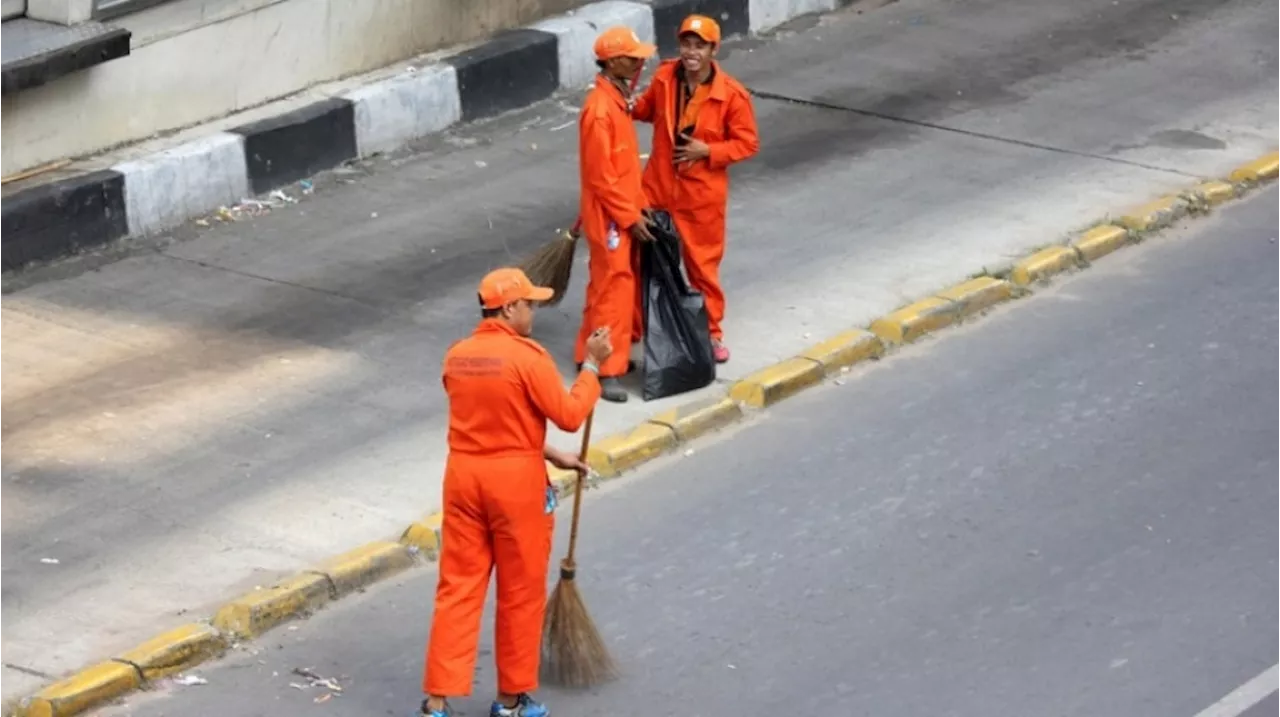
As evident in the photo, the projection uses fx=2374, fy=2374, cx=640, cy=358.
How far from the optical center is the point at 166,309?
36.3 feet

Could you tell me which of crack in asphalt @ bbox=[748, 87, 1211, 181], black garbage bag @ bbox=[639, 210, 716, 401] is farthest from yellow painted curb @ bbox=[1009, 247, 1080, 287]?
black garbage bag @ bbox=[639, 210, 716, 401]

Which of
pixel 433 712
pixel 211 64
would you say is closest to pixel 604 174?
pixel 433 712

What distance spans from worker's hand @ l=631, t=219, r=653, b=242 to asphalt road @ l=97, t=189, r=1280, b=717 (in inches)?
35.4

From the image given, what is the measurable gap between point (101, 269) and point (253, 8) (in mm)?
2126

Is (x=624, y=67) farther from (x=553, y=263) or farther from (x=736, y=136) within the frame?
(x=553, y=263)

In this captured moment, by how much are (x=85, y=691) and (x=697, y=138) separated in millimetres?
3739

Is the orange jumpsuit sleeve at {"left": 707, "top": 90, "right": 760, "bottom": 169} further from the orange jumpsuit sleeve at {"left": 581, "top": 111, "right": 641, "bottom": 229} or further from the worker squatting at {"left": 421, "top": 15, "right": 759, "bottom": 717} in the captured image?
the worker squatting at {"left": 421, "top": 15, "right": 759, "bottom": 717}

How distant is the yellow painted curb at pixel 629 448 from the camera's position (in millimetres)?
9406

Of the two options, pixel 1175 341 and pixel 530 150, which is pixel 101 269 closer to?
pixel 530 150

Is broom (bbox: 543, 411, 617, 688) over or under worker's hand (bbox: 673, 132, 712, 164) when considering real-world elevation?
under

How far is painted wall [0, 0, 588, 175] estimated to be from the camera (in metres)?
12.2

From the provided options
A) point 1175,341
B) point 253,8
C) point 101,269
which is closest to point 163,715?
point 101,269

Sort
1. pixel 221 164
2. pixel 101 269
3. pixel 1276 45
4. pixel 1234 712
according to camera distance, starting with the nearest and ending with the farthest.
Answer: pixel 1234 712 < pixel 101 269 < pixel 221 164 < pixel 1276 45

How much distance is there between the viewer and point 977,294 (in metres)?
11.1
